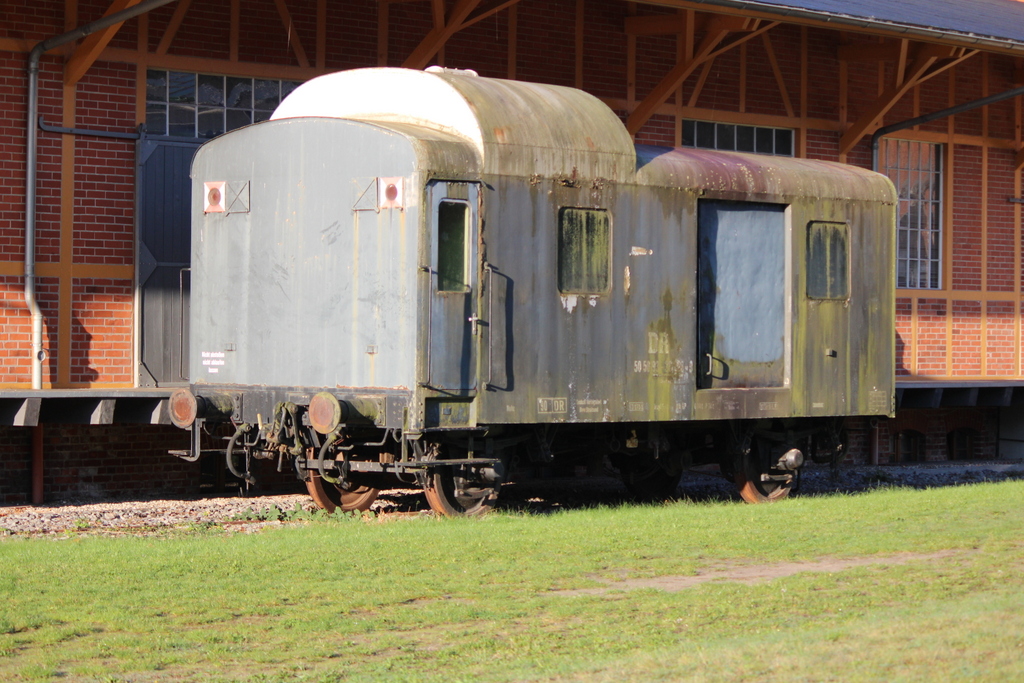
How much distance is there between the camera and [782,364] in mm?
12359

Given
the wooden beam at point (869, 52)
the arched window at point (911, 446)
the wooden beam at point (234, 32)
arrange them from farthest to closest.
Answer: the arched window at point (911, 446)
the wooden beam at point (869, 52)
the wooden beam at point (234, 32)

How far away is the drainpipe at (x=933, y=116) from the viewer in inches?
682

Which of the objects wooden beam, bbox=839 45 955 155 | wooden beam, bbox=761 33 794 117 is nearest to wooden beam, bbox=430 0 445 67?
wooden beam, bbox=761 33 794 117

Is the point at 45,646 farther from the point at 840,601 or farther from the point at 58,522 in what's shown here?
the point at 58,522

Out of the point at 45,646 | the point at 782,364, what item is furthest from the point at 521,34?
the point at 45,646

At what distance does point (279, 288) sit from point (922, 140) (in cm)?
1105

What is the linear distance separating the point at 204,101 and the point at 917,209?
10.0m

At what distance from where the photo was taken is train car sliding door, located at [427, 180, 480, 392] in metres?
10.1

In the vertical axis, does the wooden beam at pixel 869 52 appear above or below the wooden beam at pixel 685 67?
above

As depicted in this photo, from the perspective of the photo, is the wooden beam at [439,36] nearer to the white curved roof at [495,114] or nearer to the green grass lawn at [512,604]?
the white curved roof at [495,114]

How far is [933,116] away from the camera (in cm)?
1748

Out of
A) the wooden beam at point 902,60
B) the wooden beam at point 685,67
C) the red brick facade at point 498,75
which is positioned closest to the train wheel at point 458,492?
the red brick facade at point 498,75

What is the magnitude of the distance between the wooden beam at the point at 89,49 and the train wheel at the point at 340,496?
4.32 m

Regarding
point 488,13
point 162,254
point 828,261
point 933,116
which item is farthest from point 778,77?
point 162,254
